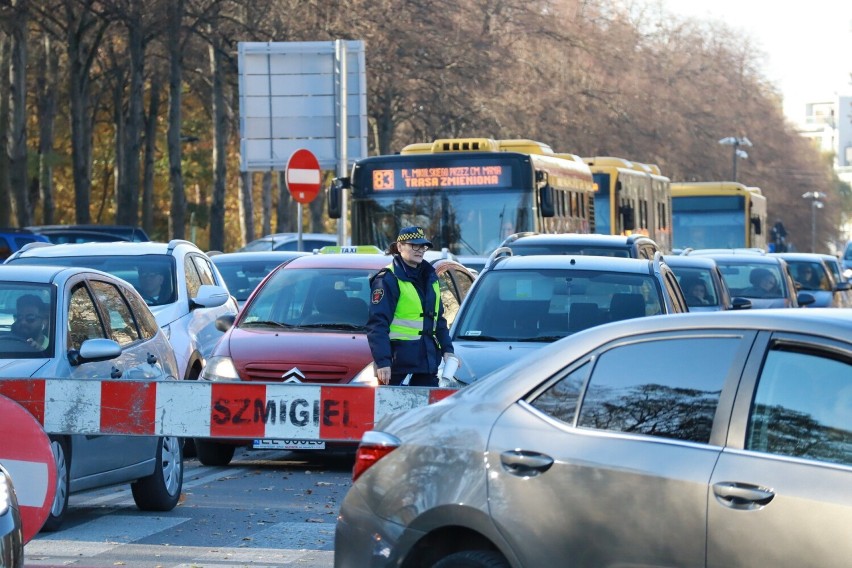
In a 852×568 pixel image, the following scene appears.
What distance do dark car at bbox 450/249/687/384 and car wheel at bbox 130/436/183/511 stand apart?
2.28 metres

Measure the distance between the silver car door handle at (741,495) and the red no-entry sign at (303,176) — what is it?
2031cm

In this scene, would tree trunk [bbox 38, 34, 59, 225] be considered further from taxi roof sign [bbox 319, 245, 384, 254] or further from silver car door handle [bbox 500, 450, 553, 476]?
silver car door handle [bbox 500, 450, 553, 476]

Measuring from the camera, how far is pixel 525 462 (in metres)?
5.58

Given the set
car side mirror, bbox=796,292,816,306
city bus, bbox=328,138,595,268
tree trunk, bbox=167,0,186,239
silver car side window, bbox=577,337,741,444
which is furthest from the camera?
tree trunk, bbox=167,0,186,239

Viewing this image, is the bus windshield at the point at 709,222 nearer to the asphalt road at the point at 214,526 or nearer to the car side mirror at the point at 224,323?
the car side mirror at the point at 224,323

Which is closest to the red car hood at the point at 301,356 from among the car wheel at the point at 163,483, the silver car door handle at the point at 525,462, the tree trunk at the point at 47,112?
the car wheel at the point at 163,483

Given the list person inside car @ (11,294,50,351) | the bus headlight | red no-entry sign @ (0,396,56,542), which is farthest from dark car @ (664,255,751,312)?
red no-entry sign @ (0,396,56,542)

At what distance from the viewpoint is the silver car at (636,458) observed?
16.7ft

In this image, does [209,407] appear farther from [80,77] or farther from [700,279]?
[80,77]

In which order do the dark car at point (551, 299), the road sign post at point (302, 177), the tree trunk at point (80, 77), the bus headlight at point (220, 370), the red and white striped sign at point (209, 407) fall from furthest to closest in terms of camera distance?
the tree trunk at point (80, 77)
the road sign post at point (302, 177)
the bus headlight at point (220, 370)
the dark car at point (551, 299)
the red and white striped sign at point (209, 407)

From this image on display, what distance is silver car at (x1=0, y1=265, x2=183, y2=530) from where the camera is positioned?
9.41 metres

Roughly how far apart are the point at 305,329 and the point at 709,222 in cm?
2855

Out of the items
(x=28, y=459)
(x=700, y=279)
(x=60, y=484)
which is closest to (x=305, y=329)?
(x=60, y=484)

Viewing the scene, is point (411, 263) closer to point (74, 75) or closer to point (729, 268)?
point (729, 268)
